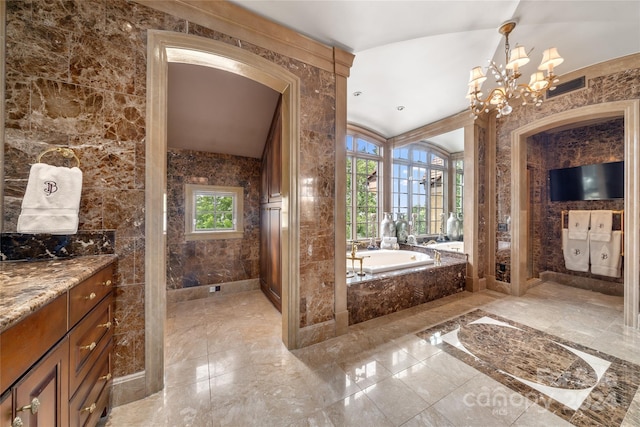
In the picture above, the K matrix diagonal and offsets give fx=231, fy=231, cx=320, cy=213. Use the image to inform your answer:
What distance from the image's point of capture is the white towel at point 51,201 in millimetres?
1238

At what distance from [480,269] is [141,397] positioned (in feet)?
15.0

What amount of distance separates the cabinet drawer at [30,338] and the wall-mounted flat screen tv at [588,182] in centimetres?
611

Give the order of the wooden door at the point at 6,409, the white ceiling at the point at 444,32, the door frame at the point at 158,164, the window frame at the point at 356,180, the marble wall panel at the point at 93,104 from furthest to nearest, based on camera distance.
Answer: the window frame at the point at 356,180, the white ceiling at the point at 444,32, the door frame at the point at 158,164, the marble wall panel at the point at 93,104, the wooden door at the point at 6,409

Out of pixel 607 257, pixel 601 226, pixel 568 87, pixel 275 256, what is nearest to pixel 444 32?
pixel 568 87

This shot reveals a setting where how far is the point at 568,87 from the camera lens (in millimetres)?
3109

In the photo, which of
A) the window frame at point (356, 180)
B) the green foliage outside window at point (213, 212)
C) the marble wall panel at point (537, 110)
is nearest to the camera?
the marble wall panel at point (537, 110)

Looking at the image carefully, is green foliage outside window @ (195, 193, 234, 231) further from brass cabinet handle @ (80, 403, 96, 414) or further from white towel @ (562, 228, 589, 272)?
white towel @ (562, 228, 589, 272)

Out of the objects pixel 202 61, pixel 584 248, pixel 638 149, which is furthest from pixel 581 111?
pixel 202 61

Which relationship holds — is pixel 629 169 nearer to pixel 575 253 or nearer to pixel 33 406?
pixel 575 253

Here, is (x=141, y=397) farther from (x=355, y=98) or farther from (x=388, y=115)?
(x=388, y=115)

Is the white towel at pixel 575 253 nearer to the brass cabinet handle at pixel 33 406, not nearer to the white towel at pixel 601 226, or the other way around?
the white towel at pixel 601 226

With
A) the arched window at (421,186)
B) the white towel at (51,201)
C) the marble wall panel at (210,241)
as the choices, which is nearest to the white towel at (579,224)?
the arched window at (421,186)

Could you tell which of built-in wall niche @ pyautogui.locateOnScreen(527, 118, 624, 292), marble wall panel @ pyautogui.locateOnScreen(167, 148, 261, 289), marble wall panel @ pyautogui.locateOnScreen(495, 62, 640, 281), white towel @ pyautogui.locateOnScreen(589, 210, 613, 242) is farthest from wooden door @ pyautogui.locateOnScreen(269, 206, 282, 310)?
white towel @ pyautogui.locateOnScreen(589, 210, 613, 242)

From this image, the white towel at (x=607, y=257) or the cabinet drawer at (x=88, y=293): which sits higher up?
the cabinet drawer at (x=88, y=293)
